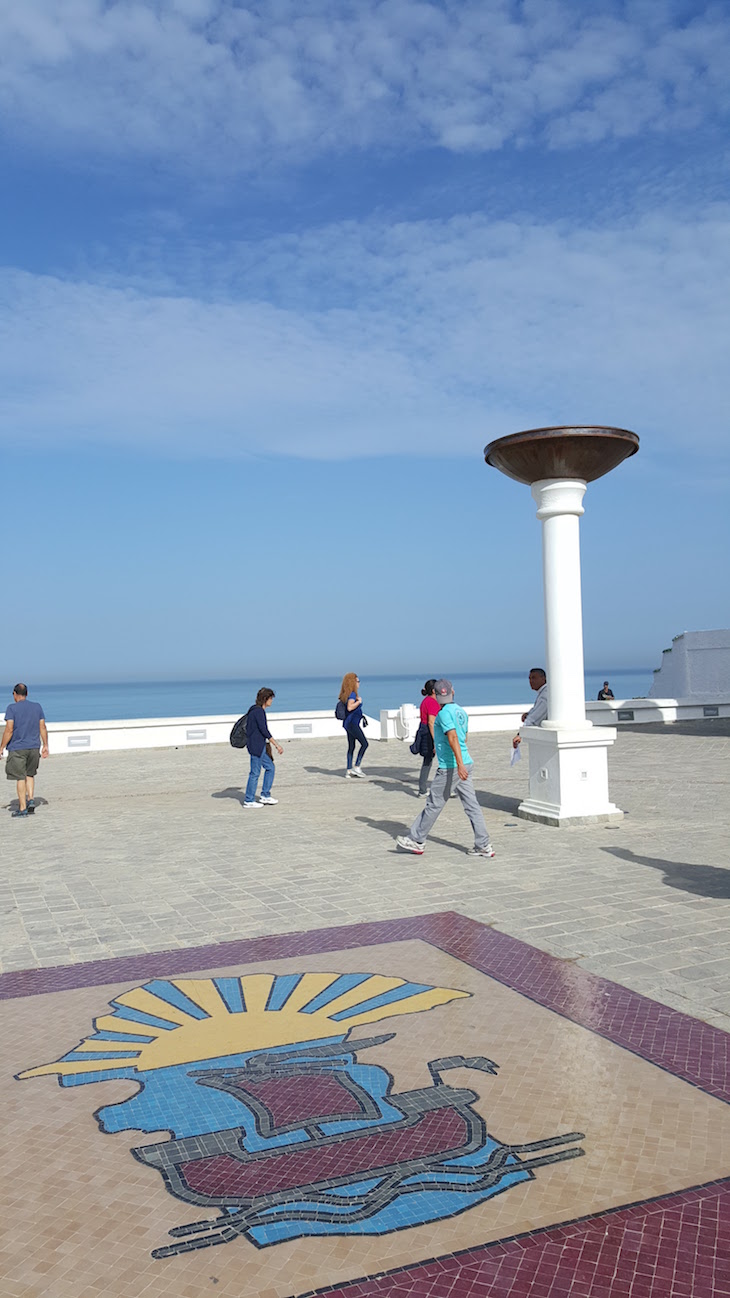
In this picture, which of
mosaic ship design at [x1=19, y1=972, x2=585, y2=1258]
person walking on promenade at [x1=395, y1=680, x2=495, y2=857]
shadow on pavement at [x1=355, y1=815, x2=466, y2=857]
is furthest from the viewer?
shadow on pavement at [x1=355, y1=815, x2=466, y2=857]

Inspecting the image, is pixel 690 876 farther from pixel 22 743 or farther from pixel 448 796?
pixel 22 743

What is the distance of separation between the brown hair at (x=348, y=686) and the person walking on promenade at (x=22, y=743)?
14.5 feet

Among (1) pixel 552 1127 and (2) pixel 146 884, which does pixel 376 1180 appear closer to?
(1) pixel 552 1127

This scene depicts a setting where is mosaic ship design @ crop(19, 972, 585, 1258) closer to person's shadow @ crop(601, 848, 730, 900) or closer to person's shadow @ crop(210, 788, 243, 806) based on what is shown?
person's shadow @ crop(601, 848, 730, 900)

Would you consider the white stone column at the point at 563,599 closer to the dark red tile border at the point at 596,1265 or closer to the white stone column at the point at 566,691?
the white stone column at the point at 566,691

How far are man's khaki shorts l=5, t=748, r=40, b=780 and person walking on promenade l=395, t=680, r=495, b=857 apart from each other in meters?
5.49

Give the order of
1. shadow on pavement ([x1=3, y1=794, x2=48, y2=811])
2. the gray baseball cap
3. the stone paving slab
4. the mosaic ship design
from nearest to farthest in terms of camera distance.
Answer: the mosaic ship design, the stone paving slab, the gray baseball cap, shadow on pavement ([x1=3, y1=794, x2=48, y2=811])

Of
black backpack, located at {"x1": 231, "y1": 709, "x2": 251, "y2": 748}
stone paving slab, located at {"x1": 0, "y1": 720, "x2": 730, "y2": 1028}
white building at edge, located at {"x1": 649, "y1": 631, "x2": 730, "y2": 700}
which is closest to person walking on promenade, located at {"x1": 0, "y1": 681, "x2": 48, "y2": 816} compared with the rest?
stone paving slab, located at {"x1": 0, "y1": 720, "x2": 730, "y2": 1028}

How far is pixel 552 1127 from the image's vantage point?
366cm

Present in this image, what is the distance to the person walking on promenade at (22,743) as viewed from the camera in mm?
11680

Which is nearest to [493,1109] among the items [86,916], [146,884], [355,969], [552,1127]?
[552,1127]

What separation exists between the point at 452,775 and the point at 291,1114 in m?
4.95

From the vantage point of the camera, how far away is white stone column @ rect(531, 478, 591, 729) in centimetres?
1028

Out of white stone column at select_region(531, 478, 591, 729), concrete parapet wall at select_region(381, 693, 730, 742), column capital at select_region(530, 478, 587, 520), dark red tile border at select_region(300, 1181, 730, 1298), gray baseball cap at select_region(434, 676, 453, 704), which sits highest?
column capital at select_region(530, 478, 587, 520)
